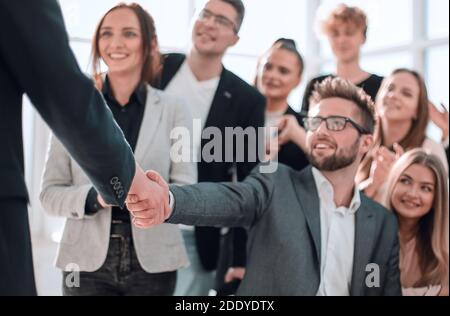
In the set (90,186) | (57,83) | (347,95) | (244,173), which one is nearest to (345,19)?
(347,95)

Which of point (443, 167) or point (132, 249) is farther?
point (443, 167)

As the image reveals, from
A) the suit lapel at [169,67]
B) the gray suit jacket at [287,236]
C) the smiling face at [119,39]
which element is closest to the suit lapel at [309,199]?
the gray suit jacket at [287,236]

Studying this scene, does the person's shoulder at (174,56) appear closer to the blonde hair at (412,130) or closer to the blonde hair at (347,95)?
the blonde hair at (347,95)

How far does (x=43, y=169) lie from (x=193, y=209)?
0.93 feet

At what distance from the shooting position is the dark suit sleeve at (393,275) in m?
1.38

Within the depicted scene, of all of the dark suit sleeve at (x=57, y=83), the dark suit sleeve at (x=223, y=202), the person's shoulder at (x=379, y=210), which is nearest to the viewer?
the dark suit sleeve at (x=57, y=83)

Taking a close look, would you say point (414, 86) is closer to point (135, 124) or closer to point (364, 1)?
point (364, 1)

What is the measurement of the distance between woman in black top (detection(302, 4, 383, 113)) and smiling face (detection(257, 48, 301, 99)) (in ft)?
0.33

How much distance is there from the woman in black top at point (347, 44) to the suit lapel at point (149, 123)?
43 centimetres

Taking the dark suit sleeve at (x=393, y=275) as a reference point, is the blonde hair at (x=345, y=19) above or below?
above

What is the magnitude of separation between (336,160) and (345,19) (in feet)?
1.09

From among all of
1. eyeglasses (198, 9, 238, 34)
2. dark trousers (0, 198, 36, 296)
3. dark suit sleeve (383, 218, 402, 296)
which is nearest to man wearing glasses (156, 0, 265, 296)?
eyeglasses (198, 9, 238, 34)
